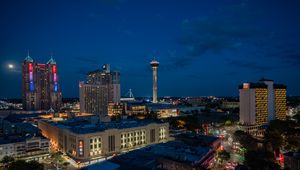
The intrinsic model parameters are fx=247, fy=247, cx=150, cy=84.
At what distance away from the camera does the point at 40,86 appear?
88.8 m

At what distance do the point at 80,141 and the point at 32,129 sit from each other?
15612 millimetres

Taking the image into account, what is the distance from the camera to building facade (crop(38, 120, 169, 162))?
100 feet

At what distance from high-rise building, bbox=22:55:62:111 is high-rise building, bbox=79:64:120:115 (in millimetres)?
11408

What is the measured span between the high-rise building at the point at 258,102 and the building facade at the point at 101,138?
23.0 metres

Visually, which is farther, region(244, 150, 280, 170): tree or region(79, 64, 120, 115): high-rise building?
region(79, 64, 120, 115): high-rise building

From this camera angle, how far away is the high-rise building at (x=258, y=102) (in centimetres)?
5353

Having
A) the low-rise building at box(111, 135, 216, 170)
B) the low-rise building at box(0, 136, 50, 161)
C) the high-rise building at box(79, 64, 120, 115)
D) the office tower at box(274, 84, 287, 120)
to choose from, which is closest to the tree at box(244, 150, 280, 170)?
the low-rise building at box(111, 135, 216, 170)

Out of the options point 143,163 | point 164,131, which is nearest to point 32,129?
point 164,131

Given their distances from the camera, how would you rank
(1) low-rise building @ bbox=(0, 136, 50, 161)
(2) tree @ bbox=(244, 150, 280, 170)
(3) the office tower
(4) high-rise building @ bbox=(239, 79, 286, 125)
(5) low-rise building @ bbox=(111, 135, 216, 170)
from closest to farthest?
(2) tree @ bbox=(244, 150, 280, 170) < (5) low-rise building @ bbox=(111, 135, 216, 170) < (1) low-rise building @ bbox=(0, 136, 50, 161) < (4) high-rise building @ bbox=(239, 79, 286, 125) < (3) the office tower

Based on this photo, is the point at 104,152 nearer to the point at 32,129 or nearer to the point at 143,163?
the point at 143,163

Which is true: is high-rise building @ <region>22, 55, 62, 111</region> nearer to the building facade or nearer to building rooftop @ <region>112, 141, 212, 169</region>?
the building facade

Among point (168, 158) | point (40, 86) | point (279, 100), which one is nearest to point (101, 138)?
point (168, 158)

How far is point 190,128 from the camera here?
4834cm

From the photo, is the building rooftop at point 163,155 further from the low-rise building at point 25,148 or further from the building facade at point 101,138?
the low-rise building at point 25,148
